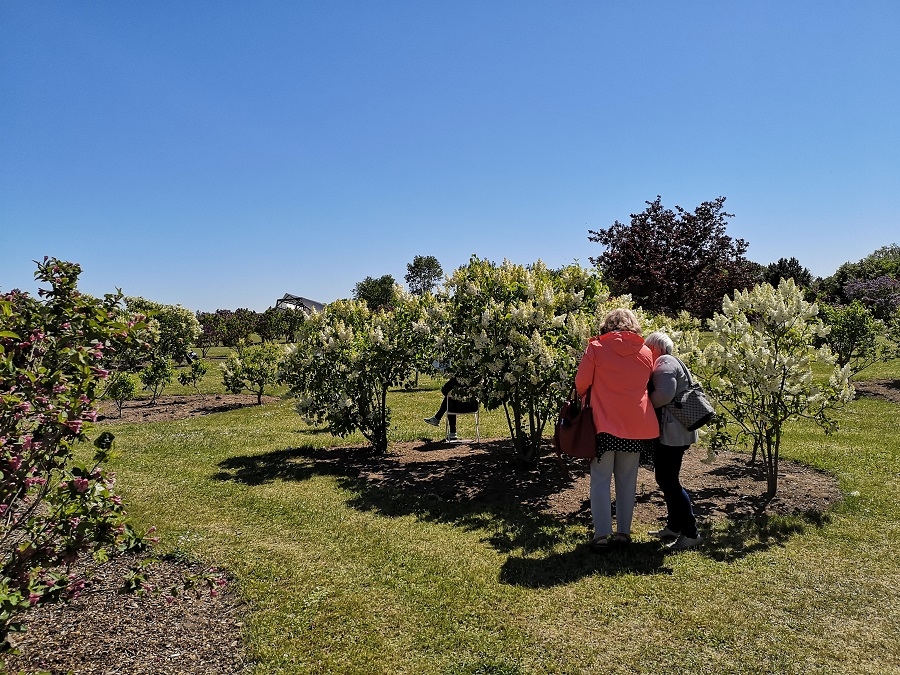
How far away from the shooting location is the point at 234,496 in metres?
6.78

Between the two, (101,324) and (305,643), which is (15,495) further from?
(305,643)

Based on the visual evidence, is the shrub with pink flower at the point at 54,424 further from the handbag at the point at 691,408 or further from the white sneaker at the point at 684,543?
the white sneaker at the point at 684,543

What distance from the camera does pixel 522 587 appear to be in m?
4.24

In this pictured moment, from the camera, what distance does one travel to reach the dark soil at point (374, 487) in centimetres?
339

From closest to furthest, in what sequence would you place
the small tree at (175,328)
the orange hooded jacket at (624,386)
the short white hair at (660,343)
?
the orange hooded jacket at (624,386)
the short white hair at (660,343)
the small tree at (175,328)

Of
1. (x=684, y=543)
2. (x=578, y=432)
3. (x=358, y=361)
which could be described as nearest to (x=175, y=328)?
(x=358, y=361)

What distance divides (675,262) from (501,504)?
1064 centimetres

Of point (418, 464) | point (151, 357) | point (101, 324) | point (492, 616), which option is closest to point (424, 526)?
point (492, 616)

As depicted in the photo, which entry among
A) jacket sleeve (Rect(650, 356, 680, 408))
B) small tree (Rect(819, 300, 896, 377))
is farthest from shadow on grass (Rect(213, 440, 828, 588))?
small tree (Rect(819, 300, 896, 377))

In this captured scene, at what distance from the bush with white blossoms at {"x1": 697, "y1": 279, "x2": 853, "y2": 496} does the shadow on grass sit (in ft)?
3.74

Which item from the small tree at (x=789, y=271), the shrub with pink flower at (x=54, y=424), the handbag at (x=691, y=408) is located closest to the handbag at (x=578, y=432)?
the handbag at (x=691, y=408)

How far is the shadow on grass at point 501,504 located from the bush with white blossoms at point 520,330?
98 centimetres

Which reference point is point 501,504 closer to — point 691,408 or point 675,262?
point 691,408

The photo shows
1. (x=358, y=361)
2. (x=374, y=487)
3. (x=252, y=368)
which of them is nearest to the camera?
(x=374, y=487)
